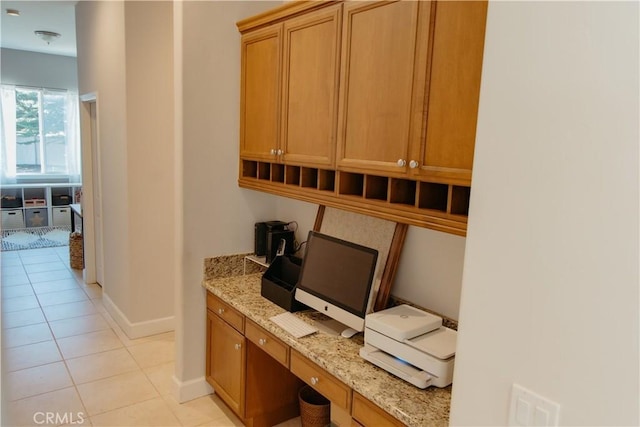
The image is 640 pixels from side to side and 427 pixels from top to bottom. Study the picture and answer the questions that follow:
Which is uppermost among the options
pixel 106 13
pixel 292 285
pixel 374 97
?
pixel 106 13

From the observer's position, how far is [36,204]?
7.66m

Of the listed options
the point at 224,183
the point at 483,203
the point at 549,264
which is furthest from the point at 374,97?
the point at 224,183

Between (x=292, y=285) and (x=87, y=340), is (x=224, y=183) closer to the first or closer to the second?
(x=292, y=285)

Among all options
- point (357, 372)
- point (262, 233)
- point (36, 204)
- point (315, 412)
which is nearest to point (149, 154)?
point (262, 233)

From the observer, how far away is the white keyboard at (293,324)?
7.02ft

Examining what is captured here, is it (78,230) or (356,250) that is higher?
(356,250)

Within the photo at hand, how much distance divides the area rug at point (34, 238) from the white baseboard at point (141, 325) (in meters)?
3.36

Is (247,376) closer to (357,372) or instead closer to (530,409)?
(357,372)

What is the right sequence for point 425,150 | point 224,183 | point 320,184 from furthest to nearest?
point 224,183 < point 320,184 < point 425,150

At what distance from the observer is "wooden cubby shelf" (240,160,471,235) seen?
165 cm

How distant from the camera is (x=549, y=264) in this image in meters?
0.97

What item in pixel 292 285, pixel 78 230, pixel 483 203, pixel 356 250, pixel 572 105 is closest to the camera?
pixel 572 105

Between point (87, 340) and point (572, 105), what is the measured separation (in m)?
3.95

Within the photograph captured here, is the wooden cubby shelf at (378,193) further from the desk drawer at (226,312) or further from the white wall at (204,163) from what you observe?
the desk drawer at (226,312)
